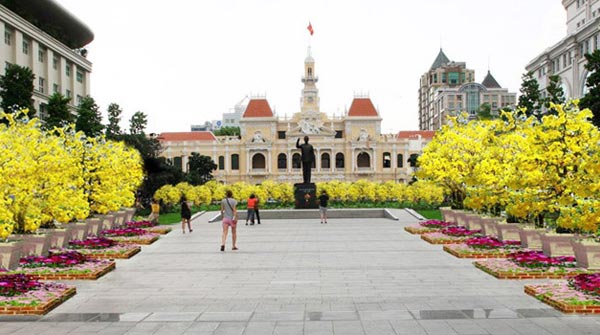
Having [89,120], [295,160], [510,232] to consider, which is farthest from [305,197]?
[295,160]

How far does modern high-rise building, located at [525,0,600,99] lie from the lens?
2488 inches

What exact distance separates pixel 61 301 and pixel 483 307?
6.30m

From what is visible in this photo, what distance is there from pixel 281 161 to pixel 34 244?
263 ft

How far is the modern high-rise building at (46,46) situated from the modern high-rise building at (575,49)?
4945 cm

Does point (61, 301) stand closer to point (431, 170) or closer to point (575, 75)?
point (431, 170)

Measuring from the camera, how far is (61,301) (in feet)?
31.4

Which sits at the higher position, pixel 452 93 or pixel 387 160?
pixel 452 93

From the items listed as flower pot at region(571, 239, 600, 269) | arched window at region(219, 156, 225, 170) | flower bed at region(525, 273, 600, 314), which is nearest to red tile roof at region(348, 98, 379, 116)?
arched window at region(219, 156, 225, 170)

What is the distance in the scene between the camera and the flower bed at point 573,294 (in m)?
8.47

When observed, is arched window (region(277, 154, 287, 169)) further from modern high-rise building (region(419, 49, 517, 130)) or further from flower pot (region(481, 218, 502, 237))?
flower pot (region(481, 218, 502, 237))

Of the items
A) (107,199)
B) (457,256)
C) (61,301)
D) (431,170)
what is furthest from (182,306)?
(431,170)

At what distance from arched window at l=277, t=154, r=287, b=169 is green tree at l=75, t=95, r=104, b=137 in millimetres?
49393

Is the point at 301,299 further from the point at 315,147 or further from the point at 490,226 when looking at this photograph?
the point at 315,147

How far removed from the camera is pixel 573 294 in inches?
363
